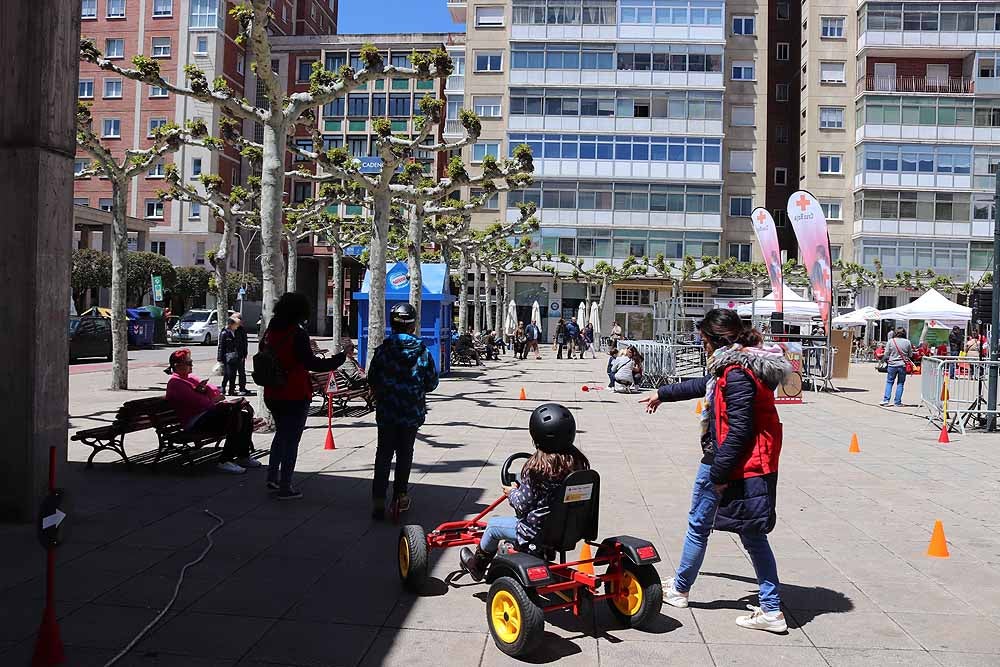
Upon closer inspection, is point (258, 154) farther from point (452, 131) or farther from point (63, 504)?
point (452, 131)

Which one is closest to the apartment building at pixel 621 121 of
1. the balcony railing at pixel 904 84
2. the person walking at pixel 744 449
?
the balcony railing at pixel 904 84

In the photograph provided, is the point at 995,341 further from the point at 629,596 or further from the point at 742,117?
the point at 742,117

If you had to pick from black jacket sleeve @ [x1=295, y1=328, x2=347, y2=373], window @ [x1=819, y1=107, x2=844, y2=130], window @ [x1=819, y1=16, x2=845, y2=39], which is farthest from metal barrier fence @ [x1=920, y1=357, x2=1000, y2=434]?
window @ [x1=819, y1=16, x2=845, y2=39]

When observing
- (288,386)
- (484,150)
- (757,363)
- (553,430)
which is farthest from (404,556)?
(484,150)

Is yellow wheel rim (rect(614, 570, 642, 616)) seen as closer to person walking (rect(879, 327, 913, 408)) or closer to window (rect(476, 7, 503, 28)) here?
person walking (rect(879, 327, 913, 408))

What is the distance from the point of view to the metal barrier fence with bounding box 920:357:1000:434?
1531cm

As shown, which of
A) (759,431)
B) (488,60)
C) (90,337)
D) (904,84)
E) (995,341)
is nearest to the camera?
(759,431)

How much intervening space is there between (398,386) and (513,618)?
2853 millimetres

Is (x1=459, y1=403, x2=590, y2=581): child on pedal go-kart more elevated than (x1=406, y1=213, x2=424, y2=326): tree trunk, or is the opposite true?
(x1=406, y1=213, x2=424, y2=326): tree trunk

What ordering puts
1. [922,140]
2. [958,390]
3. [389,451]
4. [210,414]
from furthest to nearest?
1. [922,140]
2. [958,390]
3. [210,414]
4. [389,451]

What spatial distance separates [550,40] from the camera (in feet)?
179

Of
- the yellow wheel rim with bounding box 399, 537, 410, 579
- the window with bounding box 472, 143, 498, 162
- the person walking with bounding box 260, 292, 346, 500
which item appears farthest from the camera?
the window with bounding box 472, 143, 498, 162

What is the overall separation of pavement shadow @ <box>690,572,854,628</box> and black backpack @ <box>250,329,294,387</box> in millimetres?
4031

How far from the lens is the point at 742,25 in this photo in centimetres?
5759
